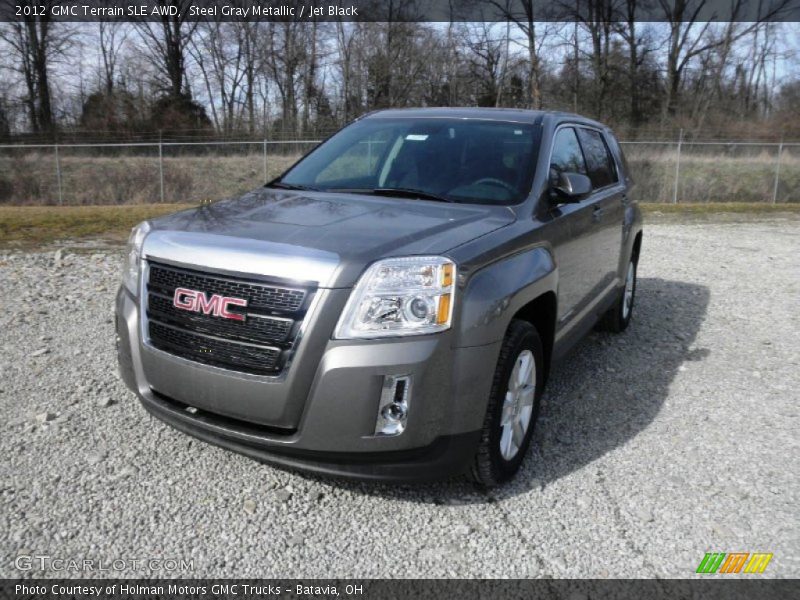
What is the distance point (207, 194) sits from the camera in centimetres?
2095

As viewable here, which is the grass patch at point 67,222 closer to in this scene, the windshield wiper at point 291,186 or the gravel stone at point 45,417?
the gravel stone at point 45,417

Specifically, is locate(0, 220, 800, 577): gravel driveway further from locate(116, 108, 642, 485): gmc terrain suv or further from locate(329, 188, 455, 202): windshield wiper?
locate(329, 188, 455, 202): windshield wiper

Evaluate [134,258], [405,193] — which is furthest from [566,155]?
[134,258]

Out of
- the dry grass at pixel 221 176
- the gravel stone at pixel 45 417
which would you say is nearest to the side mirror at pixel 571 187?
the gravel stone at pixel 45 417

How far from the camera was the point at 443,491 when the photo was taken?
11.3ft

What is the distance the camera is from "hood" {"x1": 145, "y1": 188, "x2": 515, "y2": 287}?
2.96 metres

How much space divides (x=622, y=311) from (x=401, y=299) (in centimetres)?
392

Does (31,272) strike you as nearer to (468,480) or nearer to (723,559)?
(468,480)

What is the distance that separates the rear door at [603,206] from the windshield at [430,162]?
89cm

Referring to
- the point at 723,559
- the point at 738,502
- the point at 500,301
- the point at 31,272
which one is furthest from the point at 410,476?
the point at 31,272

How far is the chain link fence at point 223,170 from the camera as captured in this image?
2036 centimetres

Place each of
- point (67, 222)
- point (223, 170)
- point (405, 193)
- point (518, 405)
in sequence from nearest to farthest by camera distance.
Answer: point (518, 405)
point (405, 193)
point (67, 222)
point (223, 170)

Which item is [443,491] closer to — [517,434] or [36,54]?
[517,434]

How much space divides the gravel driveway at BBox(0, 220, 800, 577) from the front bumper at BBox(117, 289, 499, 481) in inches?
12.9
